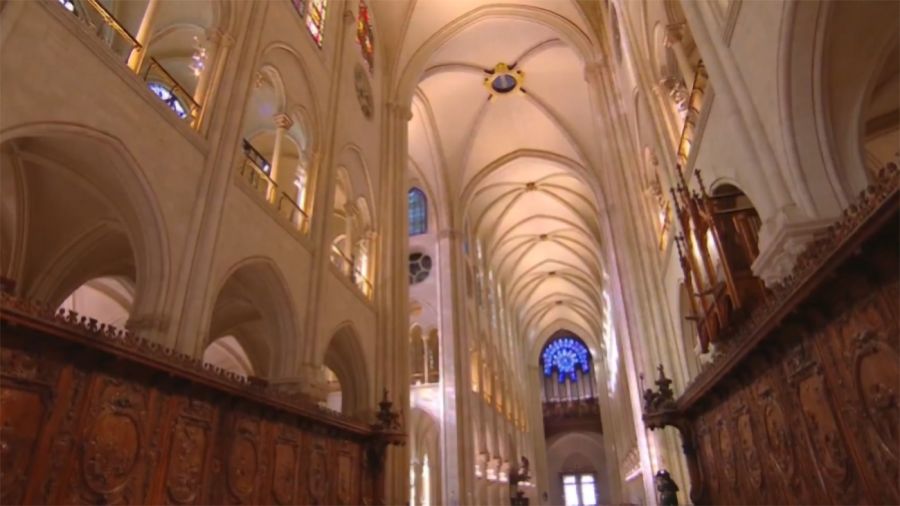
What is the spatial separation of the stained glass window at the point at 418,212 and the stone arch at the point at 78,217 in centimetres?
1432

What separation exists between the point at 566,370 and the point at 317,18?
116ft

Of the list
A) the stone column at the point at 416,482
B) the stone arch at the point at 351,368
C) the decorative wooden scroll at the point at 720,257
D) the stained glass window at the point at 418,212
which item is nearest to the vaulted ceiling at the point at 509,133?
the stained glass window at the point at 418,212

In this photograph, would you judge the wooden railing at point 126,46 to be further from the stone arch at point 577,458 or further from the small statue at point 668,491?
the stone arch at point 577,458

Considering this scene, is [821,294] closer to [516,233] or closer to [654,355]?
[654,355]

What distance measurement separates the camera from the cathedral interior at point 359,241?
400cm

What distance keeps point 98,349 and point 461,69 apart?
16280 mm

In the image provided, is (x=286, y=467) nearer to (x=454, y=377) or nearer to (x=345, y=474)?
(x=345, y=474)

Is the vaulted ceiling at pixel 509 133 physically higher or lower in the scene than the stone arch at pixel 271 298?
higher

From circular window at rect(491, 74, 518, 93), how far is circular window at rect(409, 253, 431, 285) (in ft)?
23.1

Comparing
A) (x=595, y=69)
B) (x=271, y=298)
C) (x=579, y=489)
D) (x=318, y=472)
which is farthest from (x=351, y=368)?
(x=579, y=489)

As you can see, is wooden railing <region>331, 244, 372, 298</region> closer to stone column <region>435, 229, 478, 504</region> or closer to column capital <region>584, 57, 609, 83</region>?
stone column <region>435, 229, 478, 504</region>

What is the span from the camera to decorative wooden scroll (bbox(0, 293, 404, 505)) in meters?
3.91

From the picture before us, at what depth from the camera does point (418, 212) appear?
75.7 feet

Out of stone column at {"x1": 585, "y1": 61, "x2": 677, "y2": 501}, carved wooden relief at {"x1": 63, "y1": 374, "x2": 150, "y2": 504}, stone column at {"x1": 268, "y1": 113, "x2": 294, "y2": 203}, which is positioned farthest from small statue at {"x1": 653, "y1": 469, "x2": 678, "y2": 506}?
stone column at {"x1": 268, "y1": 113, "x2": 294, "y2": 203}
